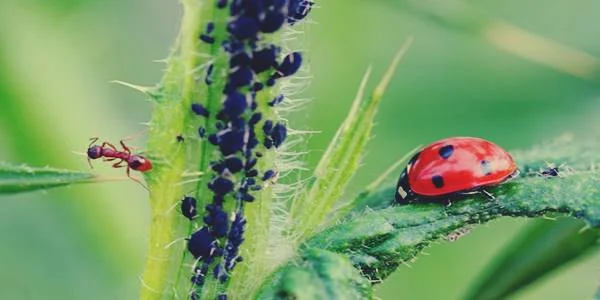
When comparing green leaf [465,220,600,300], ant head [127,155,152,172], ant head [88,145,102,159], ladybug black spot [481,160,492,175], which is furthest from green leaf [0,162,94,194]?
green leaf [465,220,600,300]

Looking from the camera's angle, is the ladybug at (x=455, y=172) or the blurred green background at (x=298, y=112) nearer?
the ladybug at (x=455, y=172)

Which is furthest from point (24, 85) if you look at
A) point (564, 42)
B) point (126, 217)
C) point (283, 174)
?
point (564, 42)

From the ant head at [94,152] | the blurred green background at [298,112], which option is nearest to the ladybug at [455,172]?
the blurred green background at [298,112]

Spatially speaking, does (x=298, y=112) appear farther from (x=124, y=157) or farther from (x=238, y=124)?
(x=238, y=124)

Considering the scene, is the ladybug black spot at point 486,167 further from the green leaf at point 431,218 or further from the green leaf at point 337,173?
the green leaf at point 337,173

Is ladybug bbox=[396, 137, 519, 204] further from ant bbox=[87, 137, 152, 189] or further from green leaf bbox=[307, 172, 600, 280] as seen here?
ant bbox=[87, 137, 152, 189]

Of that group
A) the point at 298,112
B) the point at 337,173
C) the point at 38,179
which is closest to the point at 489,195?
the point at 337,173
